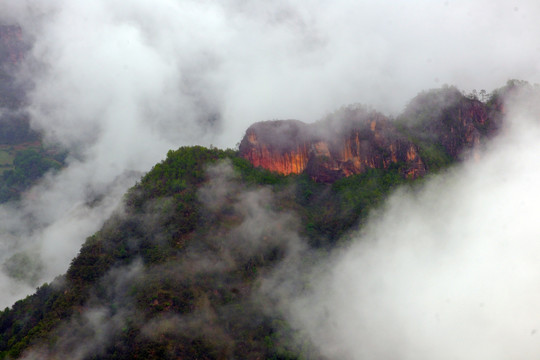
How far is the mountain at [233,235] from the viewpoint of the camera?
5319 centimetres

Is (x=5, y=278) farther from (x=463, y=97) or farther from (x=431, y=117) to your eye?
(x=463, y=97)

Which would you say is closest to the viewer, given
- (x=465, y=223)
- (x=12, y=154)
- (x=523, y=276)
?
(x=523, y=276)

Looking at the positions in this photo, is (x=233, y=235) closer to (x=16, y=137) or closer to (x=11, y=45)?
(x=16, y=137)

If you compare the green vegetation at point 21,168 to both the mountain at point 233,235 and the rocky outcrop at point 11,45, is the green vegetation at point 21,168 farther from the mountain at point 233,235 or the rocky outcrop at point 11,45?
the mountain at point 233,235

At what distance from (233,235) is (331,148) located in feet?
69.7

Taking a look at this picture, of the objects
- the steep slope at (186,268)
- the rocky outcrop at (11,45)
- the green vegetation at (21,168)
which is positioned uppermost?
the rocky outcrop at (11,45)

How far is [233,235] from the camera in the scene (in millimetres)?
65375

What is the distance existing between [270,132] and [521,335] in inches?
1684

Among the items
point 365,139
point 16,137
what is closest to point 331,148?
point 365,139

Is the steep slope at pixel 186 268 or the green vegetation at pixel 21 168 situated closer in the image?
the steep slope at pixel 186 268

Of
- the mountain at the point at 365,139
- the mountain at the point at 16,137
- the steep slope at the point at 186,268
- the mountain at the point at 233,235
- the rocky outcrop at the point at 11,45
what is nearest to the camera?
the steep slope at the point at 186,268

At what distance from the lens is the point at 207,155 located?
254 feet

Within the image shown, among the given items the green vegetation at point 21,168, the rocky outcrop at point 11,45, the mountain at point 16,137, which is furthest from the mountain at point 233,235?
the rocky outcrop at point 11,45

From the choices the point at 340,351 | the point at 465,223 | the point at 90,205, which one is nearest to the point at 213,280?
the point at 340,351
